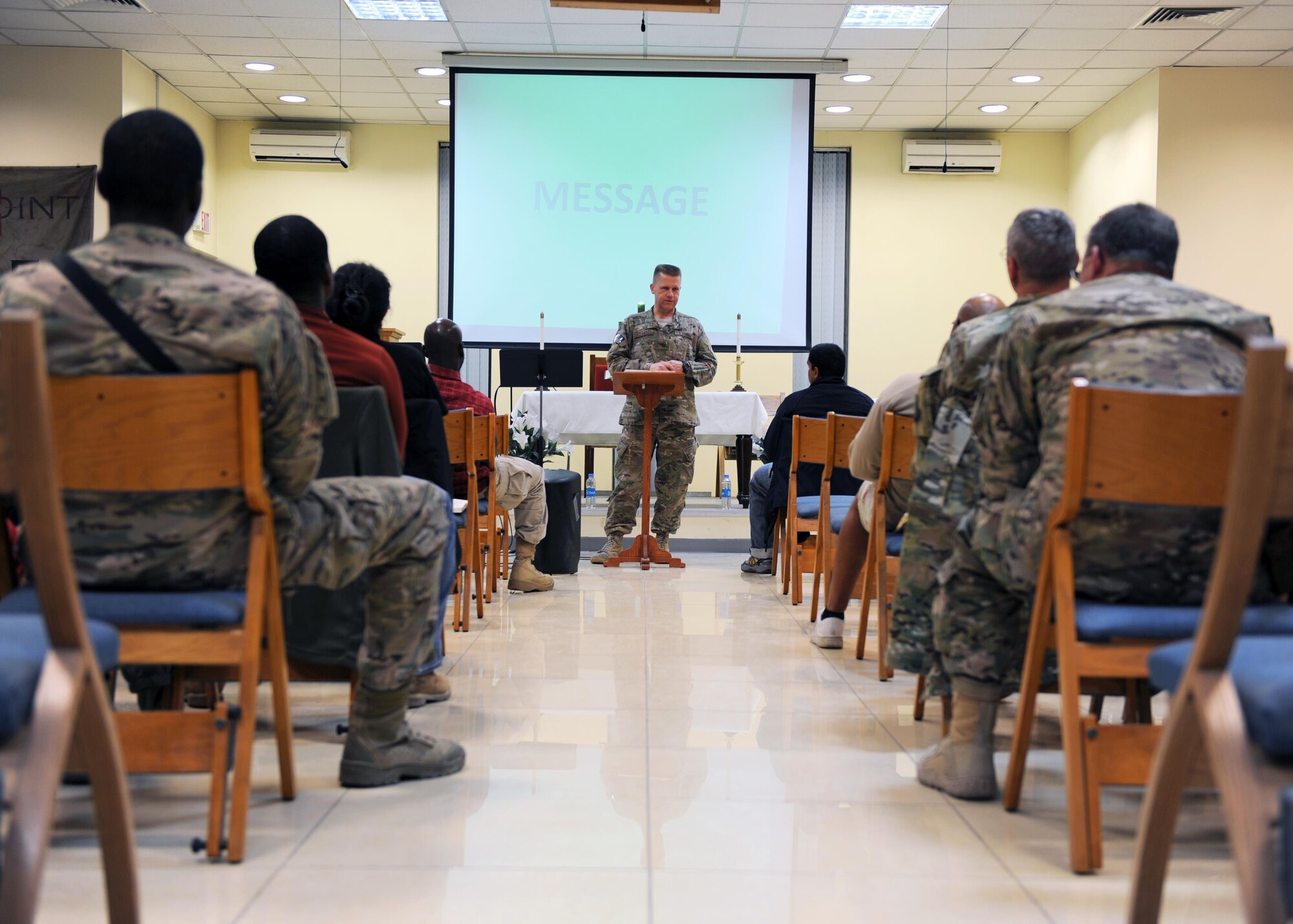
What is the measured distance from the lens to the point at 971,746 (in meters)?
2.09

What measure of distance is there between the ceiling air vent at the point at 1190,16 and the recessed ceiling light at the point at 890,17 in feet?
Result: 4.00

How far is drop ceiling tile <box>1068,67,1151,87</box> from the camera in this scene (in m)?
7.63

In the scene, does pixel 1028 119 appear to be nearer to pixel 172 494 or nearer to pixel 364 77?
pixel 364 77

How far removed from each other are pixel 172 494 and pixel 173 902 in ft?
1.85

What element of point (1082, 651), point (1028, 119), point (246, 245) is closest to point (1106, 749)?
point (1082, 651)

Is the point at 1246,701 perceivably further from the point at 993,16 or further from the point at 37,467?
the point at 993,16

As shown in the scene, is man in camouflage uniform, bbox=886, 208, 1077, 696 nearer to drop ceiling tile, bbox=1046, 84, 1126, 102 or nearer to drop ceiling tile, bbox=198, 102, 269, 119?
drop ceiling tile, bbox=1046, 84, 1126, 102

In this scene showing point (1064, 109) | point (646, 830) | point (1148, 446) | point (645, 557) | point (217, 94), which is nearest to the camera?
point (1148, 446)

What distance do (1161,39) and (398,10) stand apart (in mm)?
4625

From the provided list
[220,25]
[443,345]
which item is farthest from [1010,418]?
[220,25]

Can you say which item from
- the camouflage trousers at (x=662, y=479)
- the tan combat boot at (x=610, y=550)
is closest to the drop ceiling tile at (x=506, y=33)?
the camouflage trousers at (x=662, y=479)

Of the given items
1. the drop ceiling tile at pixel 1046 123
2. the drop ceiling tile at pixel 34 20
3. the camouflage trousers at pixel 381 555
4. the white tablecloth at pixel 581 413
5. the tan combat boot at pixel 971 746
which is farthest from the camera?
the drop ceiling tile at pixel 1046 123

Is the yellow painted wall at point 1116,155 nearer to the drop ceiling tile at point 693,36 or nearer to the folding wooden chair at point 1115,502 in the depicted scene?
the drop ceiling tile at point 693,36

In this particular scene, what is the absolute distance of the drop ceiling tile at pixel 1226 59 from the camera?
7250mm
